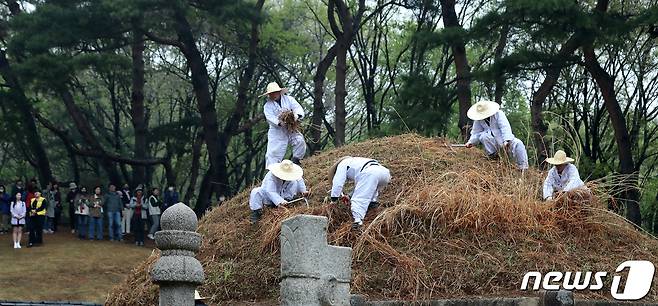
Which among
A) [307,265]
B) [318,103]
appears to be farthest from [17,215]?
[307,265]

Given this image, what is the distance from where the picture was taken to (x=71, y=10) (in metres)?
20.2

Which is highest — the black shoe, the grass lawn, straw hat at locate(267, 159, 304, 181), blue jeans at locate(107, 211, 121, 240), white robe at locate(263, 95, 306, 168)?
white robe at locate(263, 95, 306, 168)

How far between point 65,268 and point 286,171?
881 centimetres

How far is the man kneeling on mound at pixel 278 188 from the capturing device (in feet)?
32.6

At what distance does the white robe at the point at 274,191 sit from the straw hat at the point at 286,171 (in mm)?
92

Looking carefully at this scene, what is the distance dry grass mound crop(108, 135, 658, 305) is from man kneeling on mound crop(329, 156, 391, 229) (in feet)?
0.47

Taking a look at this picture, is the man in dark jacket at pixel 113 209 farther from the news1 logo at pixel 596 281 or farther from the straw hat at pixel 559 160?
the news1 logo at pixel 596 281

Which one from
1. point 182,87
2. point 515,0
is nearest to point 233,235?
point 515,0

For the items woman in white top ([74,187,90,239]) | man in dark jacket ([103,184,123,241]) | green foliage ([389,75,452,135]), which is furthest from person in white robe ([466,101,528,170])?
woman in white top ([74,187,90,239])

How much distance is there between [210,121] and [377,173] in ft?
45.2

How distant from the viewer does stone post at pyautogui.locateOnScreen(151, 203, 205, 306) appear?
18.0 feet

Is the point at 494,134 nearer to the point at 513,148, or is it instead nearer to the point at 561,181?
the point at 513,148

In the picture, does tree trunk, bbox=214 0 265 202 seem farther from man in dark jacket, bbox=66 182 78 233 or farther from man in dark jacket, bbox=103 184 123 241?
man in dark jacket, bbox=66 182 78 233

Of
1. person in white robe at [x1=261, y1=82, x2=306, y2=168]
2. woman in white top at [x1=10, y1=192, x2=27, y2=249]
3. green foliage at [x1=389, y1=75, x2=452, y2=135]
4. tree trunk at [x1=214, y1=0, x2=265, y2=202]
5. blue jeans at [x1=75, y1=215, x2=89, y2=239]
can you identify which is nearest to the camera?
person in white robe at [x1=261, y1=82, x2=306, y2=168]
